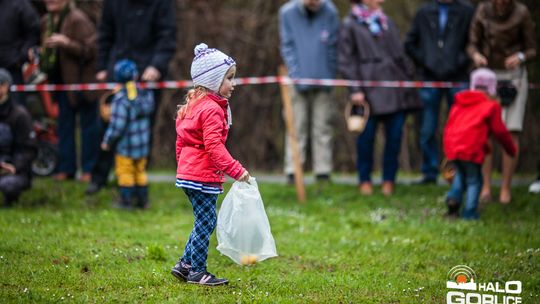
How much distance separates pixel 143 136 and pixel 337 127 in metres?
8.63

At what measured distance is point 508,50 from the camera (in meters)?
10.2

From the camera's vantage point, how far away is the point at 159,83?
34.7 ft

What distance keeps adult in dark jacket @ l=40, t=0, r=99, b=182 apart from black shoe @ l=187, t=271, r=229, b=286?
5.79 meters

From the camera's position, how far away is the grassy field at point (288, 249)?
20.1 feet

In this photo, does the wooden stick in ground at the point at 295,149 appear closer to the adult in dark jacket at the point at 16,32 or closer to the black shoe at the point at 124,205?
the black shoe at the point at 124,205

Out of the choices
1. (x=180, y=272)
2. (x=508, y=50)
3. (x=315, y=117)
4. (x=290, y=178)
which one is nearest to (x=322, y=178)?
(x=290, y=178)

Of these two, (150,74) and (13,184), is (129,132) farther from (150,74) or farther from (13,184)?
(13,184)

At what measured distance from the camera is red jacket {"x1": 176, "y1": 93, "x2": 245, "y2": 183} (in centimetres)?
604

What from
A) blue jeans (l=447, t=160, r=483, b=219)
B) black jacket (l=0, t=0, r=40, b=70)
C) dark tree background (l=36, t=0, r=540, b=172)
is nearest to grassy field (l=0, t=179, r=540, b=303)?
blue jeans (l=447, t=160, r=483, b=219)

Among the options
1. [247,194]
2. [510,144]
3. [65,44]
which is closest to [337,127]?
[65,44]

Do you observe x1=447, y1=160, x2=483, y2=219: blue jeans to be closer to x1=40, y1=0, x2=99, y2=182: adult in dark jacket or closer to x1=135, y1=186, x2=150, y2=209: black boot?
x1=135, y1=186, x2=150, y2=209: black boot

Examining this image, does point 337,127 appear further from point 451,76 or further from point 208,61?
point 208,61

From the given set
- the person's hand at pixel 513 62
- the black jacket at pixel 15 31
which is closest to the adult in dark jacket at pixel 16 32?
the black jacket at pixel 15 31

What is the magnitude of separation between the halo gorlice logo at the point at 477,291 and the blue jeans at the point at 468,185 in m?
2.29
